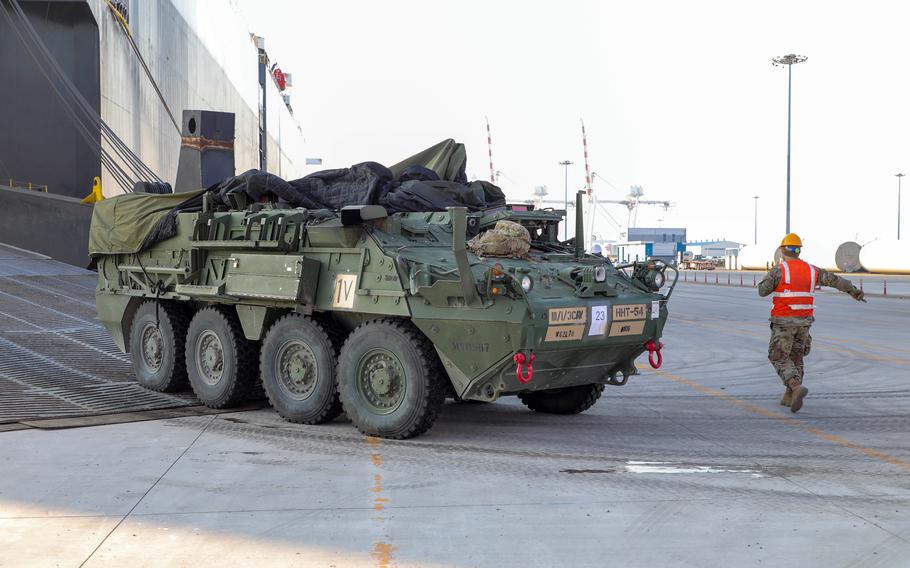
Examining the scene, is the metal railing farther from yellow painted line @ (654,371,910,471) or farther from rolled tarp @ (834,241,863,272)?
rolled tarp @ (834,241,863,272)

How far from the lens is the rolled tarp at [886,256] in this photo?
58.5 metres

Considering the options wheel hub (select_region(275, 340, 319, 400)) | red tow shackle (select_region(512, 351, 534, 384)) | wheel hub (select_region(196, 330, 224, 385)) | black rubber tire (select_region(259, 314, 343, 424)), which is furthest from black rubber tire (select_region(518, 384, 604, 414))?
wheel hub (select_region(196, 330, 224, 385))

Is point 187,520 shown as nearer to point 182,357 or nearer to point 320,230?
point 320,230

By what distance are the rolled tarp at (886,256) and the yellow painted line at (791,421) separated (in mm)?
50680

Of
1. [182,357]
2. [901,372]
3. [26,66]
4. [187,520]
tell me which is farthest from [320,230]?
[26,66]

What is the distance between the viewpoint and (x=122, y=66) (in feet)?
105

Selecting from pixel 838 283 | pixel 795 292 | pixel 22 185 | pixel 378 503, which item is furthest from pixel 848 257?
pixel 378 503

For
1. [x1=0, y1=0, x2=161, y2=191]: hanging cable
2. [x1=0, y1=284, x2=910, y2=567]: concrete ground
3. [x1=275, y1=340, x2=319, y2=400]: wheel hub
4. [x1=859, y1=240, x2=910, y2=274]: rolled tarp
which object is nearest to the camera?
[x1=0, y1=284, x2=910, y2=567]: concrete ground

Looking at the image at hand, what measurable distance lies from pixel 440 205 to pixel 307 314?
62.1 inches

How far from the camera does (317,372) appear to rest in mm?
8945

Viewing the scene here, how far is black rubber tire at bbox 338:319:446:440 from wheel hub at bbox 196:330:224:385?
1.91m

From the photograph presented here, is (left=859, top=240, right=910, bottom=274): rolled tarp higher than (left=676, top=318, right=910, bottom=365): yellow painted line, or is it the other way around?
(left=859, top=240, right=910, bottom=274): rolled tarp

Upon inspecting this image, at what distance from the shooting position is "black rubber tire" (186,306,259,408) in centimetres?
978

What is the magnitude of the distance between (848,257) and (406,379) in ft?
198
